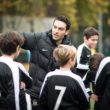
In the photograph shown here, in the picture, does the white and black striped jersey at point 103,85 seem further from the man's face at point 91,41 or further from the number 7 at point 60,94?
the man's face at point 91,41

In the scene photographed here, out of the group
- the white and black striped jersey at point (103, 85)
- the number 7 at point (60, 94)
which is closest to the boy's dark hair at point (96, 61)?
the white and black striped jersey at point (103, 85)

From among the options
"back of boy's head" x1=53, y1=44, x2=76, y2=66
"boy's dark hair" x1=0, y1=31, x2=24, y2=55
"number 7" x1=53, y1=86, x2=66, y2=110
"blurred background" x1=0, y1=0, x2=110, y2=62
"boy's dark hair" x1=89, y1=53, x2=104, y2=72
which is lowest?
"blurred background" x1=0, y1=0, x2=110, y2=62

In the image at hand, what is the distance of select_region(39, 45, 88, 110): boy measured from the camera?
634 centimetres

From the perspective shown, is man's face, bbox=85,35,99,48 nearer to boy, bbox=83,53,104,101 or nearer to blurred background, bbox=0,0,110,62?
boy, bbox=83,53,104,101

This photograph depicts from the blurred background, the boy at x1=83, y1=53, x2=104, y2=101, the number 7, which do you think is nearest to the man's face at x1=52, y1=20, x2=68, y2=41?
the boy at x1=83, y1=53, x2=104, y2=101

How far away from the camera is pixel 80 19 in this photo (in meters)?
44.5

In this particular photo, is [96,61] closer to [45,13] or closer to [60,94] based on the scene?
[60,94]

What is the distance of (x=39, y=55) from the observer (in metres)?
7.17

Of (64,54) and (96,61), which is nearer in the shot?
(64,54)

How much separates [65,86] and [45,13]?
3472 cm

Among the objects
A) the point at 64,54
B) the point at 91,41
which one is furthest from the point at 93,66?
the point at 91,41

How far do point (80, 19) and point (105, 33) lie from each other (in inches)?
236

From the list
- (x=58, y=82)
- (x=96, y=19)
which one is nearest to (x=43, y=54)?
(x=58, y=82)

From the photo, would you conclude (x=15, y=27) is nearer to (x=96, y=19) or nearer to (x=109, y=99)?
(x=96, y=19)
